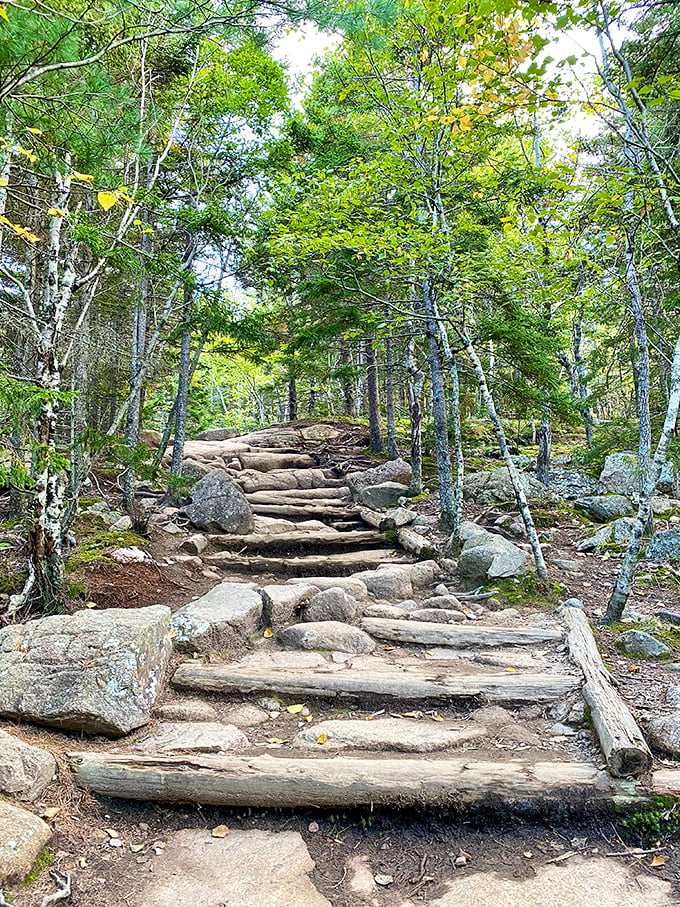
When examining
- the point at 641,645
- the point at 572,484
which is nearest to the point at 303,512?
the point at 572,484

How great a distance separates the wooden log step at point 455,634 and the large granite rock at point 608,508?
560cm

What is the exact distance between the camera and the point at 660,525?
902 centimetres

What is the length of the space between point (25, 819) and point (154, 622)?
1.71 meters

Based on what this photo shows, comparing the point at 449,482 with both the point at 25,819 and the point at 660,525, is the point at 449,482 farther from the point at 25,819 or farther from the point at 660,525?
the point at 25,819

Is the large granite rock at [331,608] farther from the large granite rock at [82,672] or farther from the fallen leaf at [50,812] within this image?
the fallen leaf at [50,812]

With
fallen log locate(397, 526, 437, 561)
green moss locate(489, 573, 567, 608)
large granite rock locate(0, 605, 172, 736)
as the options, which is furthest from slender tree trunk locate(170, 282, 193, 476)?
green moss locate(489, 573, 567, 608)

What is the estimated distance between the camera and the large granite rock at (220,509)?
10039 millimetres

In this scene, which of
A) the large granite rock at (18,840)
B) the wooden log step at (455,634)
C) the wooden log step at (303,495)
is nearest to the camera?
the large granite rock at (18,840)

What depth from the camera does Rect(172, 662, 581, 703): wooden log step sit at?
173 inches

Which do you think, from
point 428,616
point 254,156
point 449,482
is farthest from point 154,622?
point 254,156

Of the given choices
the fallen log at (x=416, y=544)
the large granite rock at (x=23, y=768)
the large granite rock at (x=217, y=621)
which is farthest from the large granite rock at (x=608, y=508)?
the large granite rock at (x=23, y=768)

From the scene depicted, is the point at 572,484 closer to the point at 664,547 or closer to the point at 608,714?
the point at 664,547

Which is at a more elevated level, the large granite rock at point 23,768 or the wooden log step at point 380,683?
the large granite rock at point 23,768

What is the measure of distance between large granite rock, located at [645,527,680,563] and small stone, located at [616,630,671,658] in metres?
2.80
